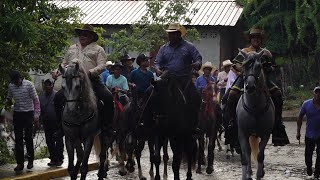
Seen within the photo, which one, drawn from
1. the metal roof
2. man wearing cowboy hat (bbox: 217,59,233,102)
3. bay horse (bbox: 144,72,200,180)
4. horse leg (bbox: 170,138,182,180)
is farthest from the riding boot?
the metal roof

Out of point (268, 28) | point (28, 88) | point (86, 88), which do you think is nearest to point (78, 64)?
point (86, 88)

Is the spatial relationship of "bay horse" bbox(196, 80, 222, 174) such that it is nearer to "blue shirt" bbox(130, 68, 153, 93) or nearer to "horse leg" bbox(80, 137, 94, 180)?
"blue shirt" bbox(130, 68, 153, 93)

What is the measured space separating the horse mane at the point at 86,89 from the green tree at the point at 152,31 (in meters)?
16.8

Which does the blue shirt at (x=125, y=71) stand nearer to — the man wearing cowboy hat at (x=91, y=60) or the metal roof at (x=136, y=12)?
the man wearing cowboy hat at (x=91, y=60)

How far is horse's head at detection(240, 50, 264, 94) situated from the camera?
12148 millimetres

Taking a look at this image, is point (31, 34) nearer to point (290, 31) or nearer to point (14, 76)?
point (14, 76)

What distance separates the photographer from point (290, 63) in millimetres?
36094

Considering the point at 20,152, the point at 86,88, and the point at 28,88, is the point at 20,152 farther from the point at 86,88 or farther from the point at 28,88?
the point at 86,88

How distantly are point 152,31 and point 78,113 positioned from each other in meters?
19.0

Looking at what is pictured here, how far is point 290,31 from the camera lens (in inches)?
1375

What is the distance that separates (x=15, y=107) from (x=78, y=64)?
10.2ft

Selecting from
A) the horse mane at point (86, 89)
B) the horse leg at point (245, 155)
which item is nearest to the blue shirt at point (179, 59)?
the horse mane at point (86, 89)

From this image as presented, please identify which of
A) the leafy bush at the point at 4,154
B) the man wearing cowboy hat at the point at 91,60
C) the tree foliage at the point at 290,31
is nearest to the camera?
the man wearing cowboy hat at the point at 91,60

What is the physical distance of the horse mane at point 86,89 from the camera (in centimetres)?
1227
